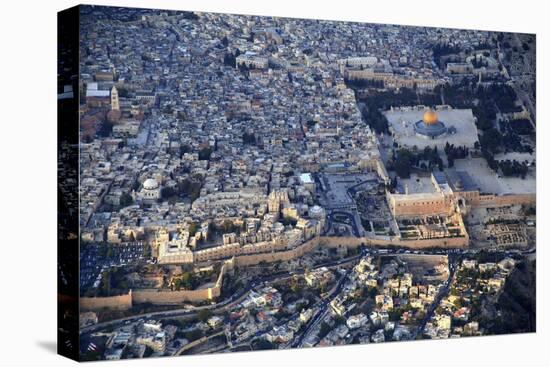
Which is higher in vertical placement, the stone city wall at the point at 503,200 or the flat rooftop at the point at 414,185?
the flat rooftop at the point at 414,185

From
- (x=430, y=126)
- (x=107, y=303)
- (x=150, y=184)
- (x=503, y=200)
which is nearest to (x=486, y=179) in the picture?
(x=503, y=200)

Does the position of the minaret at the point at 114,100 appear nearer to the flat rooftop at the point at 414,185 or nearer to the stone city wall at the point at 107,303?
the stone city wall at the point at 107,303

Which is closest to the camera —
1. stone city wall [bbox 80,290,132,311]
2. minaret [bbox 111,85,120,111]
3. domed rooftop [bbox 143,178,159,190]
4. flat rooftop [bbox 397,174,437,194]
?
stone city wall [bbox 80,290,132,311]

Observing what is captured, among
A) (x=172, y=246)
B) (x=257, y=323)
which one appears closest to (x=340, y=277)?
(x=257, y=323)

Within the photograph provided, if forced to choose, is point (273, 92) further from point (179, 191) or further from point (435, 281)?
point (435, 281)

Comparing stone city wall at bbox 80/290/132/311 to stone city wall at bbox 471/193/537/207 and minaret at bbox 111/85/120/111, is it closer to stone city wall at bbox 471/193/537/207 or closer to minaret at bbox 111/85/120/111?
minaret at bbox 111/85/120/111

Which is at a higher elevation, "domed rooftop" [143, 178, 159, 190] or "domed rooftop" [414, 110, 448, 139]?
"domed rooftop" [414, 110, 448, 139]

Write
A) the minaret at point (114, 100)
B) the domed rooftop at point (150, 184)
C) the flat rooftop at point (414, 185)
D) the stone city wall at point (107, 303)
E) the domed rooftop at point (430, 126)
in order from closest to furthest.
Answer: the stone city wall at point (107, 303)
the minaret at point (114, 100)
the domed rooftop at point (150, 184)
the flat rooftop at point (414, 185)
the domed rooftop at point (430, 126)

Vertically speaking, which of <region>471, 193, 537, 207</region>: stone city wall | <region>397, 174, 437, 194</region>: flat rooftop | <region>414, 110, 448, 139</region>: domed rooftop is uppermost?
<region>414, 110, 448, 139</region>: domed rooftop

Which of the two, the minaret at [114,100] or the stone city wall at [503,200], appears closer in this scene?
the minaret at [114,100]

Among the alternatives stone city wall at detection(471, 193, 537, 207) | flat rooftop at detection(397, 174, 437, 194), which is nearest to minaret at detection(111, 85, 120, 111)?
flat rooftop at detection(397, 174, 437, 194)

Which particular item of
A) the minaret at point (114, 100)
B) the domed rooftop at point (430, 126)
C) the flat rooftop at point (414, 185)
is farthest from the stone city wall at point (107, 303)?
the domed rooftop at point (430, 126)
